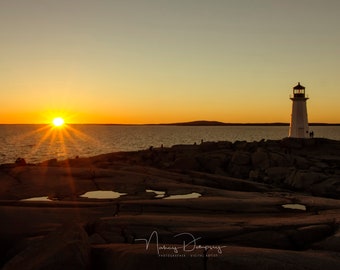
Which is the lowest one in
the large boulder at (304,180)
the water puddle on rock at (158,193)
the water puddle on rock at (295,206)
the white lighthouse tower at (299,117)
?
the large boulder at (304,180)

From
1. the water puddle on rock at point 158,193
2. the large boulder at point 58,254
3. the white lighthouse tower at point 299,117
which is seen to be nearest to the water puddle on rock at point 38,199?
the water puddle on rock at point 158,193

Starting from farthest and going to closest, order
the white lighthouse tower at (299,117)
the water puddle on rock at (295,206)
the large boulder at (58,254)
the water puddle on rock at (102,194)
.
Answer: the white lighthouse tower at (299,117)
the water puddle on rock at (102,194)
the water puddle on rock at (295,206)
the large boulder at (58,254)

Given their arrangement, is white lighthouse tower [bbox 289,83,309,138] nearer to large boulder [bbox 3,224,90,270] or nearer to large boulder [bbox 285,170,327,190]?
large boulder [bbox 285,170,327,190]

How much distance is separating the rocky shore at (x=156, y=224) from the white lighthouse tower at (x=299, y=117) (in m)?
27.5

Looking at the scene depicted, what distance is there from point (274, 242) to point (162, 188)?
7892 millimetres

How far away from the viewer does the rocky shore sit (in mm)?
7609

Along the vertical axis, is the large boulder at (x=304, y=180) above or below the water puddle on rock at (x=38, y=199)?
below

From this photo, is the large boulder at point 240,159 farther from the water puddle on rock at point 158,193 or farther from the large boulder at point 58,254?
the large boulder at point 58,254

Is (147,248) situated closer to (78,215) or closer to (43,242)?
(43,242)

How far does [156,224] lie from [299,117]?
150ft

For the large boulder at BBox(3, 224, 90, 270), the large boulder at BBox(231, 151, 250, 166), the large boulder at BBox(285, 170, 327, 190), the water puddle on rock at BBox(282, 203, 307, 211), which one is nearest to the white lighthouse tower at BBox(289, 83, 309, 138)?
the large boulder at BBox(231, 151, 250, 166)

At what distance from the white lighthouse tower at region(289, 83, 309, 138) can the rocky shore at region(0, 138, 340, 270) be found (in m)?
27.5

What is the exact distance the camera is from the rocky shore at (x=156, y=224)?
7609 mm

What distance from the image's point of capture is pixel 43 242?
7.97 metres
